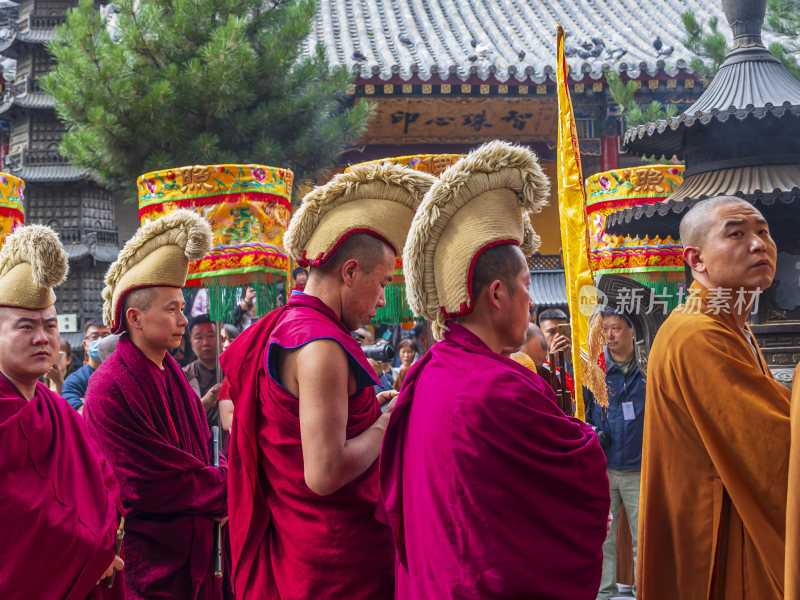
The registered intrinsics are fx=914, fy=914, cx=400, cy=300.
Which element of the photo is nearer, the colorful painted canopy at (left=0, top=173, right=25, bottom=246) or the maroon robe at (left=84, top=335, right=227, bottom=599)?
the maroon robe at (left=84, top=335, right=227, bottom=599)

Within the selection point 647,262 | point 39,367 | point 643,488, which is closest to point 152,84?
point 647,262

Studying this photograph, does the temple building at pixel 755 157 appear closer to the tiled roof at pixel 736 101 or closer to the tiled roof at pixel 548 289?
the tiled roof at pixel 736 101

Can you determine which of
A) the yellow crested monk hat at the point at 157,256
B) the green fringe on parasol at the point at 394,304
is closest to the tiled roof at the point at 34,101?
the green fringe on parasol at the point at 394,304

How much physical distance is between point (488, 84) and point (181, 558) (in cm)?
884

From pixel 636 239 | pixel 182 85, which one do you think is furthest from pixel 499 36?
pixel 182 85

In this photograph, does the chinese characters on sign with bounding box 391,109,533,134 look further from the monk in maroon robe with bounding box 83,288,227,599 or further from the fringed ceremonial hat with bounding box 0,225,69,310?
the fringed ceremonial hat with bounding box 0,225,69,310

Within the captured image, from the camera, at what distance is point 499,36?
45.2 ft

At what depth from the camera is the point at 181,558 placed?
11.1ft

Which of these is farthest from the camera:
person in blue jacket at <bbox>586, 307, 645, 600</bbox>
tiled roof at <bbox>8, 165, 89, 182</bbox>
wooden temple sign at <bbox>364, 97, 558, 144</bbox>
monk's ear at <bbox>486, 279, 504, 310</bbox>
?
wooden temple sign at <bbox>364, 97, 558, 144</bbox>

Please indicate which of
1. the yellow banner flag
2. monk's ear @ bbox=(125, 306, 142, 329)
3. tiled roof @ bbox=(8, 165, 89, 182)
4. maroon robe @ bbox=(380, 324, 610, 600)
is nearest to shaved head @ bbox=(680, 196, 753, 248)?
the yellow banner flag

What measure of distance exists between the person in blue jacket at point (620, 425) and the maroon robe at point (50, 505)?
10.1ft

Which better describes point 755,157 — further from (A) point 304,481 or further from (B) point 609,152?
(B) point 609,152

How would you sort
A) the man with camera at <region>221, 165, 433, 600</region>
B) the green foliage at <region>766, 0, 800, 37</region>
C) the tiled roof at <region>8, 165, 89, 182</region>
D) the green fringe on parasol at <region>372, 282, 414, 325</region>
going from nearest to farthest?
1. the man with camera at <region>221, 165, 433, 600</region>
2. the green fringe on parasol at <region>372, 282, 414, 325</region>
3. the green foliage at <region>766, 0, 800, 37</region>
4. the tiled roof at <region>8, 165, 89, 182</region>

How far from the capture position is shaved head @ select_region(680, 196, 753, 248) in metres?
3.00
